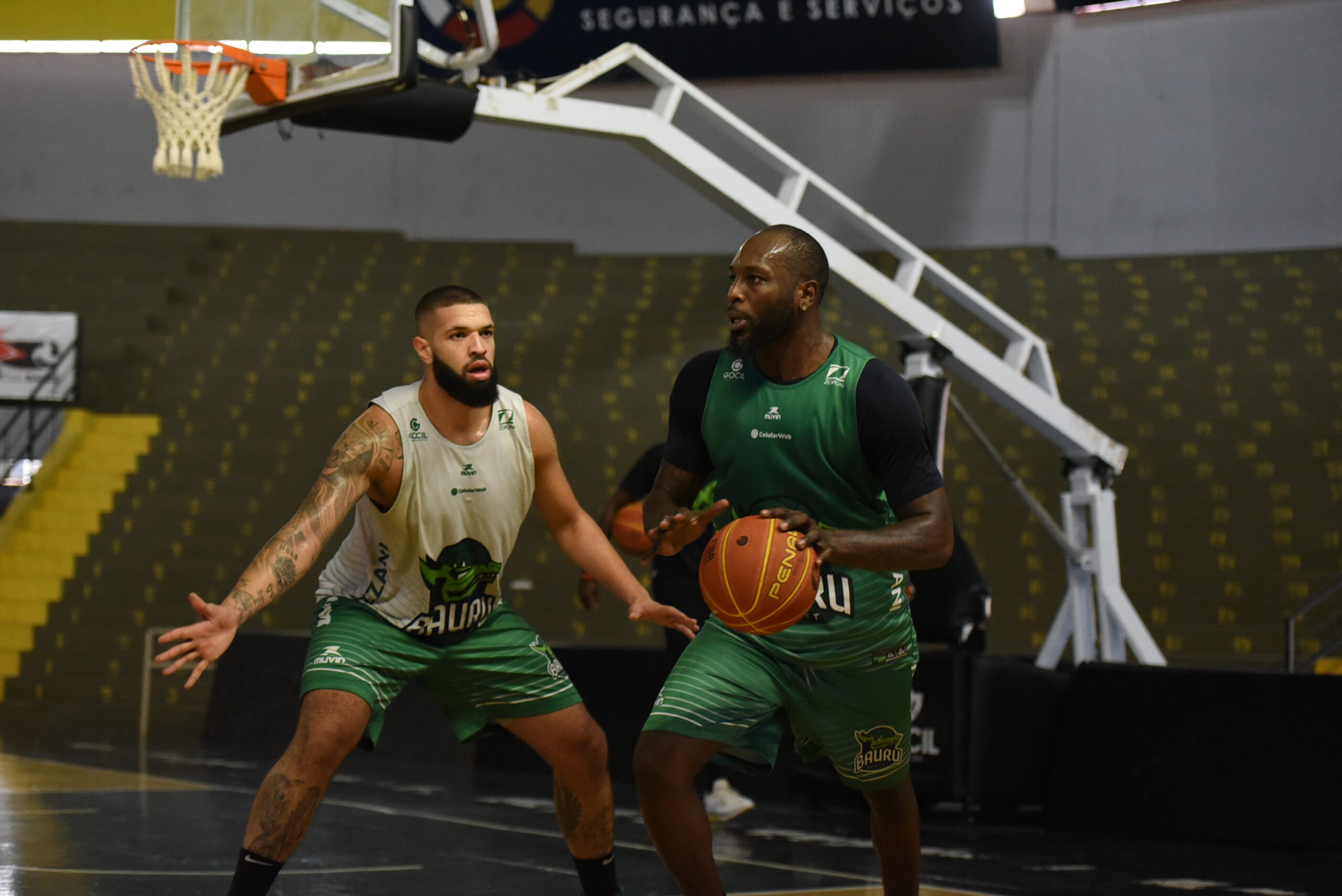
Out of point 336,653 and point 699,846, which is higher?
point 336,653

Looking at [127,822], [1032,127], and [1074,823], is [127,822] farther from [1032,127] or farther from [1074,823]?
[1032,127]

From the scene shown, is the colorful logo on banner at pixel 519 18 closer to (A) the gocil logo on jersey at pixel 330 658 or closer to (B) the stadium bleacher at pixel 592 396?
(B) the stadium bleacher at pixel 592 396

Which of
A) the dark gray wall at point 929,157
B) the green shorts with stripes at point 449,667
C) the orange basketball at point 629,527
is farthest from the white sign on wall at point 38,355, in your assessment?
the green shorts with stripes at point 449,667

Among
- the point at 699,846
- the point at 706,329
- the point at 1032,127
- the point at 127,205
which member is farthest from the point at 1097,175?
the point at 699,846

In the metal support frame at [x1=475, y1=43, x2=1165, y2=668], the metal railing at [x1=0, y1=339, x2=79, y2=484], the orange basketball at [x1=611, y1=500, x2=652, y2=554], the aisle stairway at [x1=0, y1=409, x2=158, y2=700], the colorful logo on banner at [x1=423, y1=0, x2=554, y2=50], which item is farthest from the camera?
the colorful logo on banner at [x1=423, y1=0, x2=554, y2=50]

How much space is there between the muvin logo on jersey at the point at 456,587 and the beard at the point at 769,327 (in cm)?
104

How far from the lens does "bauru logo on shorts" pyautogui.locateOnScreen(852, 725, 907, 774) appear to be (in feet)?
12.1

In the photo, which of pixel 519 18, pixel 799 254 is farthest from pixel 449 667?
pixel 519 18

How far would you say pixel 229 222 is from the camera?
18.3 meters

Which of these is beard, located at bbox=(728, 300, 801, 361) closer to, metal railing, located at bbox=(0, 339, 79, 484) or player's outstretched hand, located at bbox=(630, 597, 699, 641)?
player's outstretched hand, located at bbox=(630, 597, 699, 641)

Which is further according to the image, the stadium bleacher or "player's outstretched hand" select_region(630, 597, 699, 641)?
the stadium bleacher

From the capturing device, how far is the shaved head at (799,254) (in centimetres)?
356

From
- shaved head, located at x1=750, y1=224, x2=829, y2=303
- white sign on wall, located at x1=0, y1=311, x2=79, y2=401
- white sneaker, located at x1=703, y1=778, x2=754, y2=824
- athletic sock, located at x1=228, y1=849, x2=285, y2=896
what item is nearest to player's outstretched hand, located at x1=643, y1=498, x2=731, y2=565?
shaved head, located at x1=750, y1=224, x2=829, y2=303

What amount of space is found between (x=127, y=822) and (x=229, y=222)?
43.2 ft
